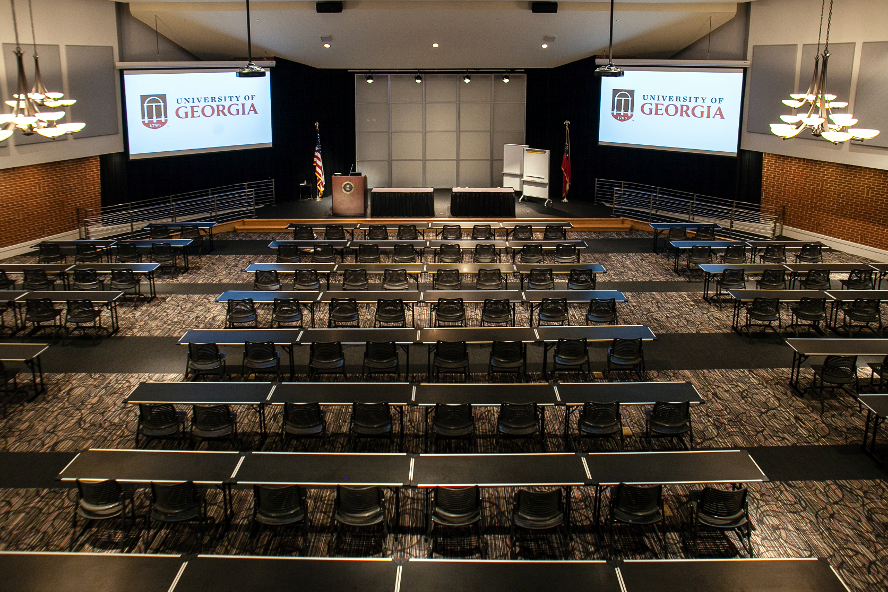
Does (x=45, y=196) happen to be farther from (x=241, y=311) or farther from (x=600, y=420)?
(x=600, y=420)

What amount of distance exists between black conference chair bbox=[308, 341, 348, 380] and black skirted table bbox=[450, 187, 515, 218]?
1077 cm

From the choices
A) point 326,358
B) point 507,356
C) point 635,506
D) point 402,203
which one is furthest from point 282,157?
point 635,506

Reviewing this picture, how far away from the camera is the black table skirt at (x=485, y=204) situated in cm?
2077

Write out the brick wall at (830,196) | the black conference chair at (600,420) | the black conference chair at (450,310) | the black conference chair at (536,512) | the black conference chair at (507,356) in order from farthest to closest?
the brick wall at (830,196) < the black conference chair at (450,310) < the black conference chair at (507,356) < the black conference chair at (600,420) < the black conference chair at (536,512)

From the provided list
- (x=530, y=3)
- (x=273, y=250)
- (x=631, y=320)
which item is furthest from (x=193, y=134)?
(x=631, y=320)

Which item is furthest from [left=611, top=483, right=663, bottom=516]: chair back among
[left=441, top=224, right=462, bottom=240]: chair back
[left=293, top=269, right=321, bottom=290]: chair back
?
[left=441, top=224, right=462, bottom=240]: chair back

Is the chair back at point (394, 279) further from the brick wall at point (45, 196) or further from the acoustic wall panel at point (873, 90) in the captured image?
the acoustic wall panel at point (873, 90)

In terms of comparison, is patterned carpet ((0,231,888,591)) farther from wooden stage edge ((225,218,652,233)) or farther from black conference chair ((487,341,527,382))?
wooden stage edge ((225,218,652,233))

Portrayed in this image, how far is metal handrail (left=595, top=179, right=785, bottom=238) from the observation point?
1958 centimetres

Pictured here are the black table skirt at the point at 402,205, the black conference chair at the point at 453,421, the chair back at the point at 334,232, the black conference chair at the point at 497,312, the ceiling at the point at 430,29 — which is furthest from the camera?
the black table skirt at the point at 402,205

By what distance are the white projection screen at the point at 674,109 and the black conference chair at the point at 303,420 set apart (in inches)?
583

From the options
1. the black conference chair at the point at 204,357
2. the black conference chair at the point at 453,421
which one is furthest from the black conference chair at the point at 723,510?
the black conference chair at the point at 204,357

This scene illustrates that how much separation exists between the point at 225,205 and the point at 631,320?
13079 millimetres

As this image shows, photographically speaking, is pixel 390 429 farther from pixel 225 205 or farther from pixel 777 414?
pixel 225 205
